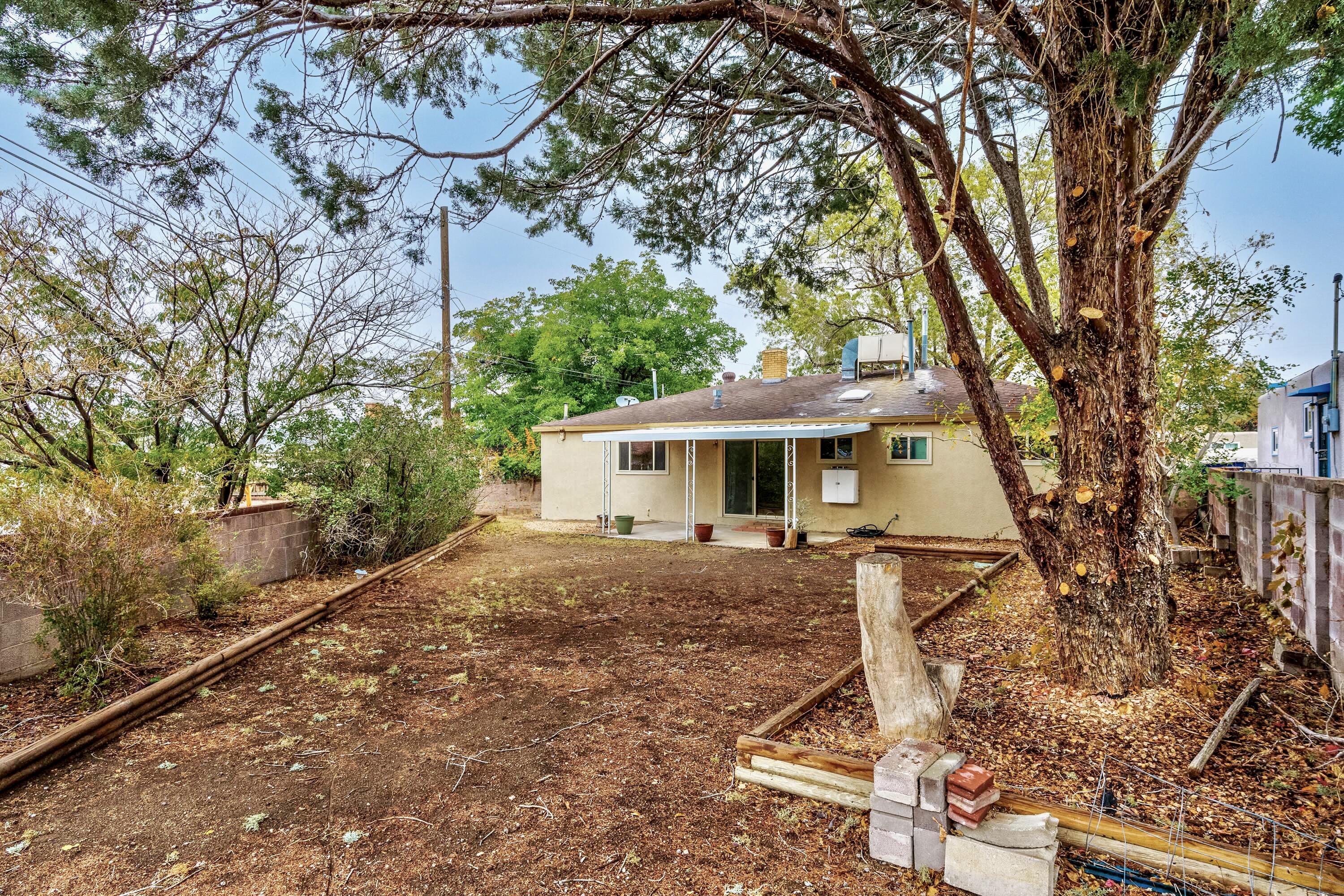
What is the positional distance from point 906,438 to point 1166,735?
9159mm

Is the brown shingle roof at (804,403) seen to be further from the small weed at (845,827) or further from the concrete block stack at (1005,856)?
the concrete block stack at (1005,856)

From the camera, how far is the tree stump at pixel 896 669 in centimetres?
332

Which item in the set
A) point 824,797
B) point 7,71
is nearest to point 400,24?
point 7,71

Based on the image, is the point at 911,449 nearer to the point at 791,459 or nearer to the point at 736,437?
the point at 791,459

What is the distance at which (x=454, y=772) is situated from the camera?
339 cm

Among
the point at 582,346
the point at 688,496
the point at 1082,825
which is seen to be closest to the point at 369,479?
the point at 688,496

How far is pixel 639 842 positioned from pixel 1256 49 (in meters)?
3.88

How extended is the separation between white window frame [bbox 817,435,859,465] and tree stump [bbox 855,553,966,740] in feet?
30.4

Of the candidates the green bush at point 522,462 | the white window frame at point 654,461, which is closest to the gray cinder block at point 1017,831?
the white window frame at point 654,461

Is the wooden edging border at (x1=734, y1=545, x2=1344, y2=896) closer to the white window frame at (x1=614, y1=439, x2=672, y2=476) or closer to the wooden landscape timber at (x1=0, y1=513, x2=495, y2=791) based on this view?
the wooden landscape timber at (x1=0, y1=513, x2=495, y2=791)

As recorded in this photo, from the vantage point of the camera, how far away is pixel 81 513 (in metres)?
4.12

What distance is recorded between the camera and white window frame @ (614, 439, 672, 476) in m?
14.9

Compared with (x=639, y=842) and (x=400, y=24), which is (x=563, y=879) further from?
(x=400, y=24)

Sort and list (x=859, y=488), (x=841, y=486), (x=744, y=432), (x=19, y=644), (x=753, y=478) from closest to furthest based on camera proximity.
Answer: (x=19, y=644) → (x=744, y=432) → (x=841, y=486) → (x=859, y=488) → (x=753, y=478)
